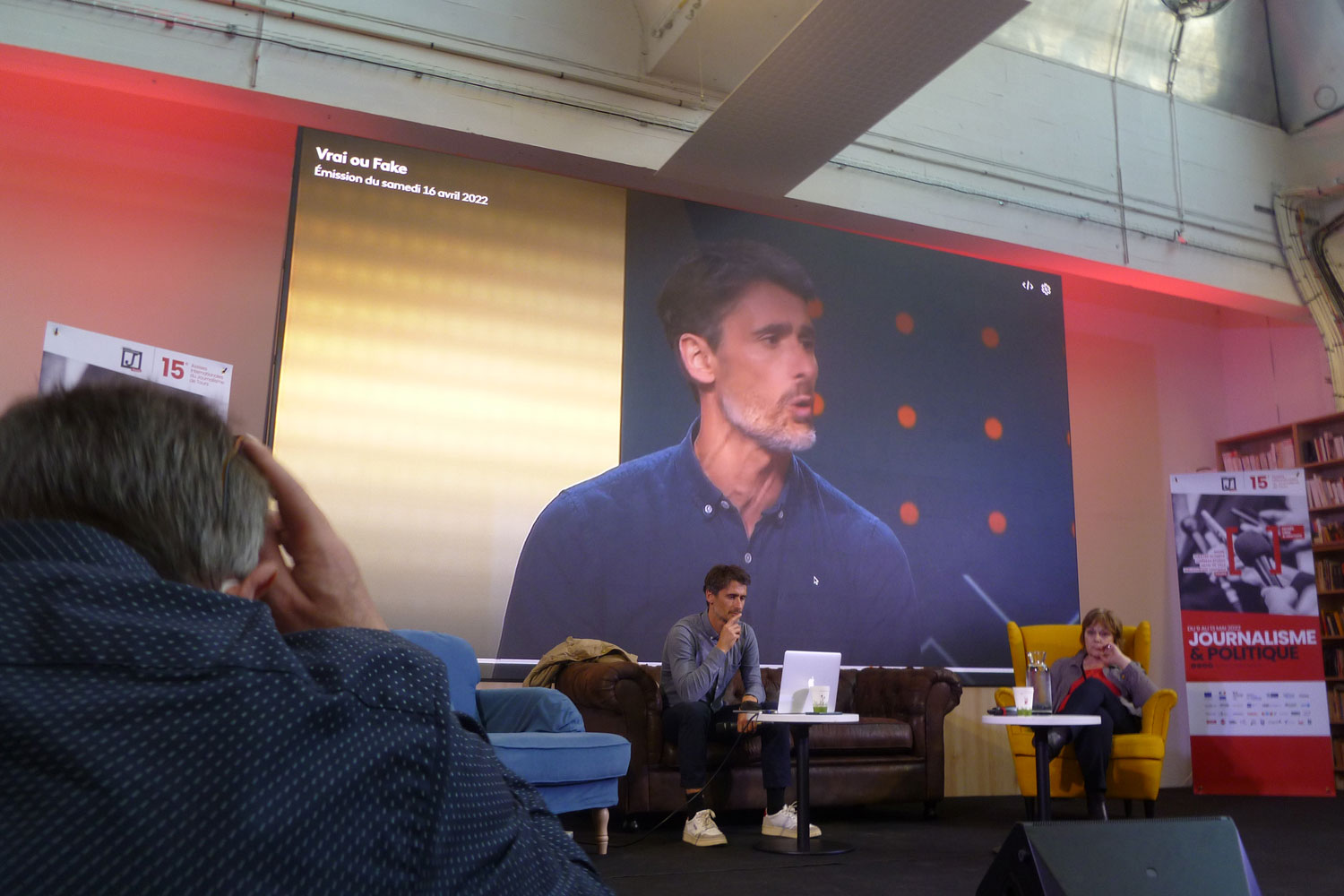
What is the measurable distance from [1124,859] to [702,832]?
→ 8.94ft

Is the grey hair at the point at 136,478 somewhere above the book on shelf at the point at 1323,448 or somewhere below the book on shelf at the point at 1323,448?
below

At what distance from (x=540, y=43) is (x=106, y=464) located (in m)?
5.29

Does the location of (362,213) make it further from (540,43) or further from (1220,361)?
(1220,361)

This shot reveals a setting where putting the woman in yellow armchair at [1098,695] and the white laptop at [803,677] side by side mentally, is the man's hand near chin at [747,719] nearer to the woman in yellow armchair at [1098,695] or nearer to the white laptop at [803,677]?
the white laptop at [803,677]

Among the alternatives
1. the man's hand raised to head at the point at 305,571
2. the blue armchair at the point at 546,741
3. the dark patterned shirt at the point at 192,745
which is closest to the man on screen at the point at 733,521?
the blue armchair at the point at 546,741

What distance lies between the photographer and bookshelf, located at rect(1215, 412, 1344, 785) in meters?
6.66

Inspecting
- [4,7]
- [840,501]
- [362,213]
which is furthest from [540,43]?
[840,501]

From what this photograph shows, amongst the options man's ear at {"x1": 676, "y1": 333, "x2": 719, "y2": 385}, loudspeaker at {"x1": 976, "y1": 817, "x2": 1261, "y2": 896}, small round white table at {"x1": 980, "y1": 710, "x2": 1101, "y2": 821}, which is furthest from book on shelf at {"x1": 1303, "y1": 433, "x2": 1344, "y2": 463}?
loudspeaker at {"x1": 976, "y1": 817, "x2": 1261, "y2": 896}

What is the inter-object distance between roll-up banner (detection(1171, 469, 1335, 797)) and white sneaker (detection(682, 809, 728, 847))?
3730mm

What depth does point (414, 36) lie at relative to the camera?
5.11m

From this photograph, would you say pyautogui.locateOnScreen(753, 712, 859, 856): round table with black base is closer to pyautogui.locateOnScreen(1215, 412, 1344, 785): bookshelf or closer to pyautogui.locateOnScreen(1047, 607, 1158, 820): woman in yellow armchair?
pyautogui.locateOnScreen(1047, 607, 1158, 820): woman in yellow armchair

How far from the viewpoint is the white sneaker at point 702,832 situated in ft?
13.0

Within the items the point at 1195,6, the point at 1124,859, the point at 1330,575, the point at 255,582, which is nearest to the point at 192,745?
the point at 255,582

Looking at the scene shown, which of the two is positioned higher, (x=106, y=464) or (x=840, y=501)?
(x=840, y=501)
